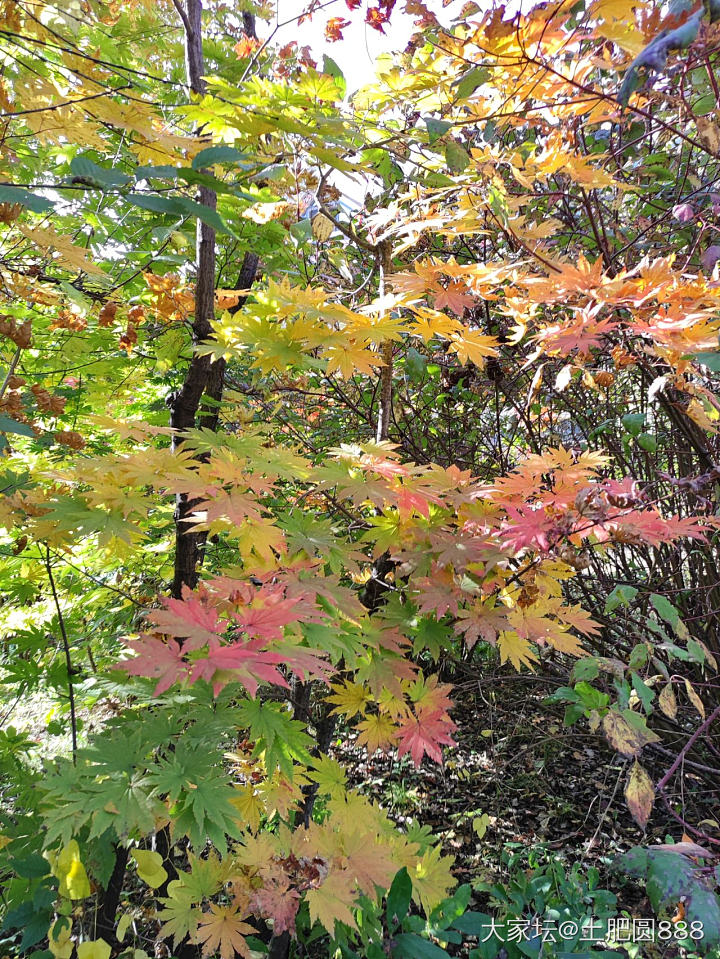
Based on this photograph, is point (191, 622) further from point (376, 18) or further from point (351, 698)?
point (376, 18)

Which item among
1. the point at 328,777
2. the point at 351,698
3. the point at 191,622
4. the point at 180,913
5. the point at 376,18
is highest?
the point at 376,18

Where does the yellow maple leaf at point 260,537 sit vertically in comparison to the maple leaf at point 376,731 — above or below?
above

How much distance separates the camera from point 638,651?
1.47 meters

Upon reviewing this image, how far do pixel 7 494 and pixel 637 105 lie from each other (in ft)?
8.06

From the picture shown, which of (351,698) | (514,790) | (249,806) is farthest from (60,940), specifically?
(514,790)

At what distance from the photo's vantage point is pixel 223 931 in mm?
1475

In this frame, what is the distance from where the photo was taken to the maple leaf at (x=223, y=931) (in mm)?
1446

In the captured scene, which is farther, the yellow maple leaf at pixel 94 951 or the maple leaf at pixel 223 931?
the maple leaf at pixel 223 931

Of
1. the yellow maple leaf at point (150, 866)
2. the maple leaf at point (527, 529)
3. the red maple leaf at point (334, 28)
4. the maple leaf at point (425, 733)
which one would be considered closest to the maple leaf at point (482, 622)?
the maple leaf at point (527, 529)

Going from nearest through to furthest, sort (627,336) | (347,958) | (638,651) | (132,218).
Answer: (638,651) < (347,958) < (627,336) < (132,218)

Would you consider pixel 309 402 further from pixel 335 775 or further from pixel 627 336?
pixel 335 775

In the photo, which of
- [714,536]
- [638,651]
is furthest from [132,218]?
[714,536]

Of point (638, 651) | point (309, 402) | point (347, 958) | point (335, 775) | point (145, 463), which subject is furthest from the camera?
point (309, 402)

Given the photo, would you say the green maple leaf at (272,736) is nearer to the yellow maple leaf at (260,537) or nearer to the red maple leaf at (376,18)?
the yellow maple leaf at (260,537)
